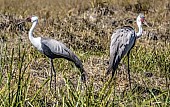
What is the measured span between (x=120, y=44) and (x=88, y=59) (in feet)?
4.08

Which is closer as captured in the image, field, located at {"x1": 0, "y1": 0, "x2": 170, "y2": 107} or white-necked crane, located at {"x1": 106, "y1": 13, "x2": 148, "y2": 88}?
field, located at {"x1": 0, "y1": 0, "x2": 170, "y2": 107}

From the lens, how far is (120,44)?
7730mm

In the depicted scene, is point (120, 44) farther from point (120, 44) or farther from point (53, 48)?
point (53, 48)

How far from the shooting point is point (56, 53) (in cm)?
814

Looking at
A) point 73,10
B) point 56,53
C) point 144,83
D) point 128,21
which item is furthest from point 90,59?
point 73,10

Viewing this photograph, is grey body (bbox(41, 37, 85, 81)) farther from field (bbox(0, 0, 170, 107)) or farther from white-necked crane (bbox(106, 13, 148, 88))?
white-necked crane (bbox(106, 13, 148, 88))

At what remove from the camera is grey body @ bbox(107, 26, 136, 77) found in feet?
24.7

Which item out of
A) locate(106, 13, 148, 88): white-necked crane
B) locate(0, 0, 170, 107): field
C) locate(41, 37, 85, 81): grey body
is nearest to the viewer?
locate(0, 0, 170, 107): field

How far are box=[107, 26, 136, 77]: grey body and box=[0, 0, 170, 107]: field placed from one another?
1.14 feet

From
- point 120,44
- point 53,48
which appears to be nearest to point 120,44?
point 120,44

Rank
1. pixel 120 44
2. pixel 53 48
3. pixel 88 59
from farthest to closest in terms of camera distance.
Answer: pixel 88 59
pixel 53 48
pixel 120 44

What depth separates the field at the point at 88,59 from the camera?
158 inches

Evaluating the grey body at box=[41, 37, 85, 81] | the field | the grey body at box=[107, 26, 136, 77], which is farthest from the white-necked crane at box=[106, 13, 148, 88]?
the grey body at box=[41, 37, 85, 81]

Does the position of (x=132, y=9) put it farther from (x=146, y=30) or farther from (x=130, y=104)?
(x=130, y=104)
